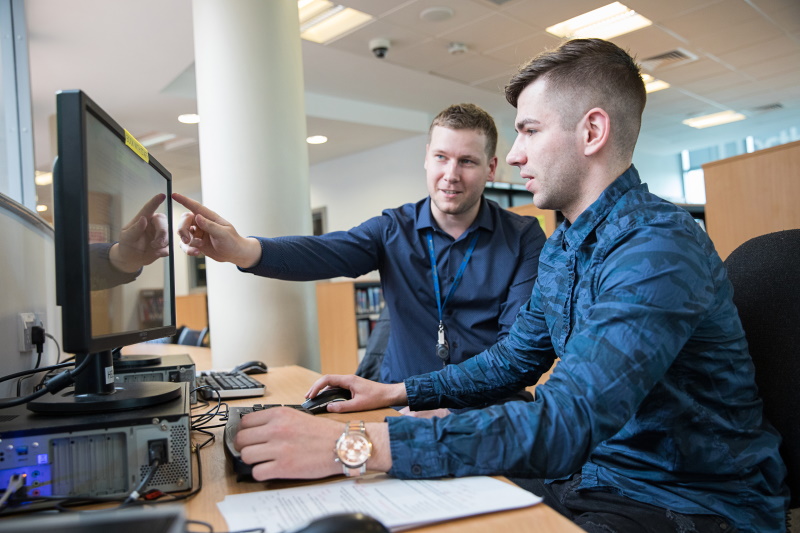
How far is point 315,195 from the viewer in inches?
334

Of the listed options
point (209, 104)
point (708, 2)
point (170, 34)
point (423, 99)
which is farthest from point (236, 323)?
point (423, 99)

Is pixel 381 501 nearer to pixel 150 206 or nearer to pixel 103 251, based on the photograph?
pixel 103 251

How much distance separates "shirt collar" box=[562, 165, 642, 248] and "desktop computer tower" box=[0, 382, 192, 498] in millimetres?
712

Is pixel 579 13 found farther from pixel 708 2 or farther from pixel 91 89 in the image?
pixel 91 89

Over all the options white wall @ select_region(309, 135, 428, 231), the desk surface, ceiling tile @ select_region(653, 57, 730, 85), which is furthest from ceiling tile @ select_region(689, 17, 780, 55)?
the desk surface

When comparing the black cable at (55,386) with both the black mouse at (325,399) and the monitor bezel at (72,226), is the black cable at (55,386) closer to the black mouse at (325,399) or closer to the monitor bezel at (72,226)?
the monitor bezel at (72,226)

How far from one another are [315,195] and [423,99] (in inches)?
106

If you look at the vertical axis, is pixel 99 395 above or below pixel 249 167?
below

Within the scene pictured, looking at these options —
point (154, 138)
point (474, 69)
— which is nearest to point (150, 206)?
point (474, 69)

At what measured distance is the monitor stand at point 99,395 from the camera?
2.73ft

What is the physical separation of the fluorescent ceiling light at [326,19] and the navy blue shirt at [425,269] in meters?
2.84

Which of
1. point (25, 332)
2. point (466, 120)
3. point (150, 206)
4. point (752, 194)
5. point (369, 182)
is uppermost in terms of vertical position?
point (369, 182)

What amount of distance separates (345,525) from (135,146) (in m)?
0.78

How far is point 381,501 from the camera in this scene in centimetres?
71
